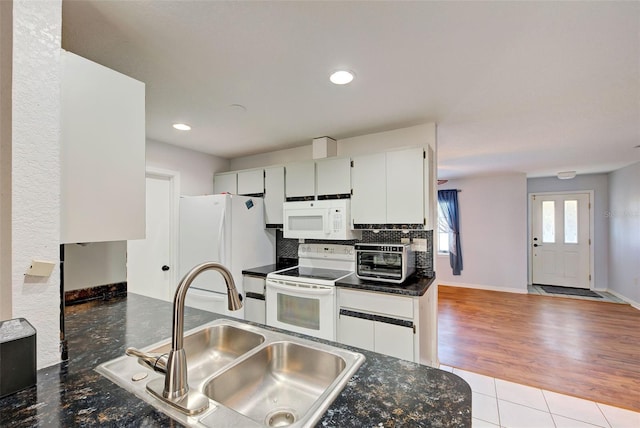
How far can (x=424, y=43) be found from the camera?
1523 mm

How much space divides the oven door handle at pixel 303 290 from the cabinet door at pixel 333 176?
101cm

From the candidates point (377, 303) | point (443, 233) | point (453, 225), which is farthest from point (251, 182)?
point (443, 233)

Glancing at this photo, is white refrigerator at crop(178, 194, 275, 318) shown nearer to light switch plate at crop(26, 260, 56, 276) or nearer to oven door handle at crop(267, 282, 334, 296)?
oven door handle at crop(267, 282, 334, 296)

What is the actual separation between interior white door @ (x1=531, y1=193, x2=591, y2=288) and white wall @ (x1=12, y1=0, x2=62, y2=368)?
7.64 meters

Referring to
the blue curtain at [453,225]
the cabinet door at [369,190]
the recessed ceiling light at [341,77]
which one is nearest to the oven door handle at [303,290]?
the cabinet door at [369,190]

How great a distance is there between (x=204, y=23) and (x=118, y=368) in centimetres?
154

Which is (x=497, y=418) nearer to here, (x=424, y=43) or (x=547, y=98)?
(x=547, y=98)

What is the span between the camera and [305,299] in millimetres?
2656

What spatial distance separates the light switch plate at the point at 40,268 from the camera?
0.97 meters

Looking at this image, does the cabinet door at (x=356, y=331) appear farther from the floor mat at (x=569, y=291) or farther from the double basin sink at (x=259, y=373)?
the floor mat at (x=569, y=291)

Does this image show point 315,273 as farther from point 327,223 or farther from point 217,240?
point 217,240

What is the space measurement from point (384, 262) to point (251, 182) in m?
1.97

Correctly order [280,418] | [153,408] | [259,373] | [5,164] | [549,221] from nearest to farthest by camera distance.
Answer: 1. [153,408]
2. [5,164]
3. [280,418]
4. [259,373]
5. [549,221]

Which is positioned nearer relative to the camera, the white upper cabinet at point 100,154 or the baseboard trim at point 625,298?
the white upper cabinet at point 100,154
